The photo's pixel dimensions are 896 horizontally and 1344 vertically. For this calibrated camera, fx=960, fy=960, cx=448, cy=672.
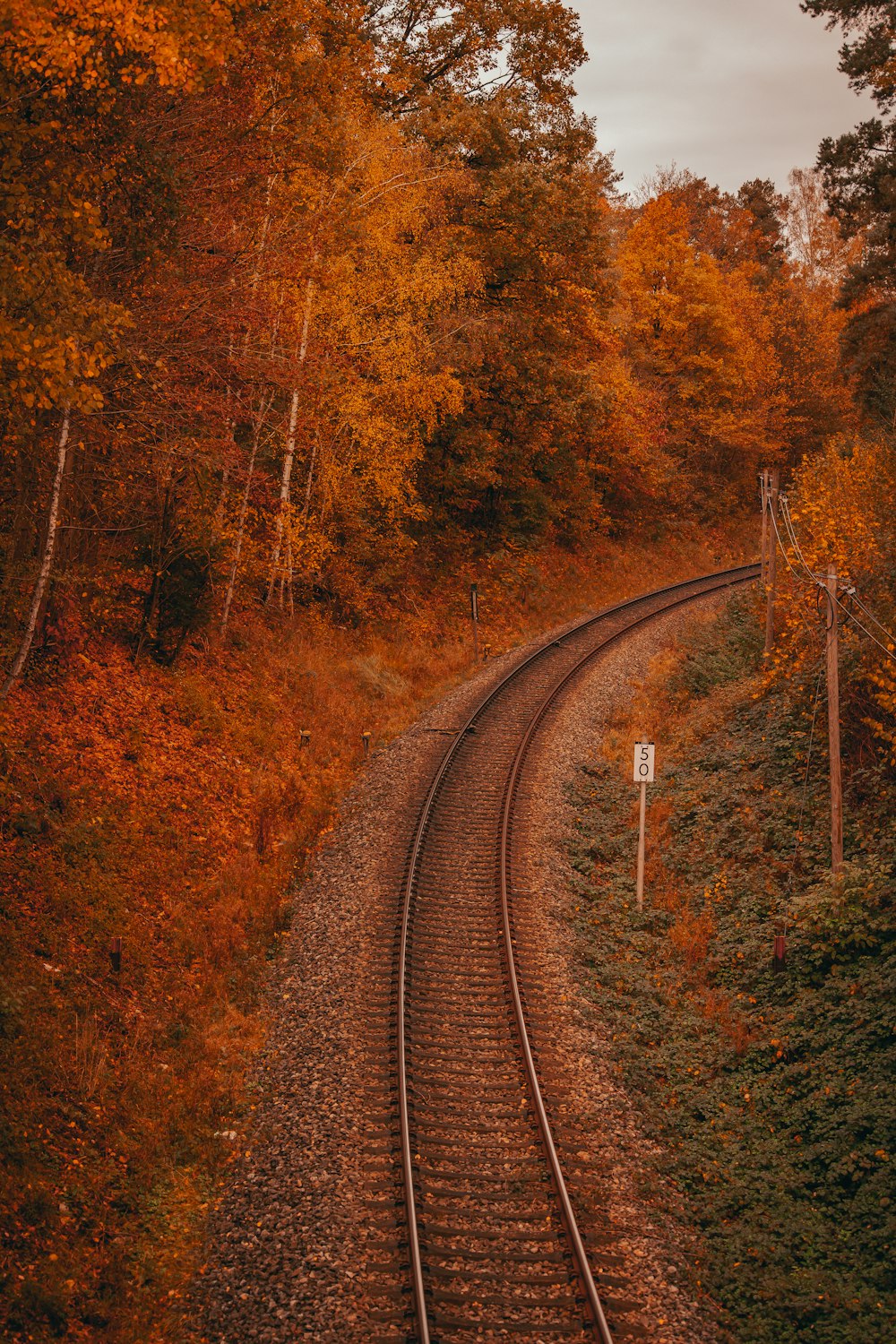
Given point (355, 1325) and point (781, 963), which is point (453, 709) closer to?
point (781, 963)

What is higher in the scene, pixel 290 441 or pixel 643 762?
pixel 290 441

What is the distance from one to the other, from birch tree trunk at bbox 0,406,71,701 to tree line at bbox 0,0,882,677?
13 cm

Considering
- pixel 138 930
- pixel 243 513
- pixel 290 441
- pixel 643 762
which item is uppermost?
pixel 290 441

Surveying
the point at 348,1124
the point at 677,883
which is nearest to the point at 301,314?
the point at 677,883

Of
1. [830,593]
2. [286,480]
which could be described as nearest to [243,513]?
[286,480]

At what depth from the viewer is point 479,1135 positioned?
8.46 meters

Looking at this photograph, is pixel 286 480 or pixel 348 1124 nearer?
pixel 348 1124

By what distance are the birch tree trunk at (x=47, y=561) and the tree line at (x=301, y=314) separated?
0.13 m

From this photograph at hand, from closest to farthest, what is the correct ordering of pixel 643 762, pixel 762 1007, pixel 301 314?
pixel 762 1007 → pixel 643 762 → pixel 301 314

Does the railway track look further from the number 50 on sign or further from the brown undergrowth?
the number 50 on sign

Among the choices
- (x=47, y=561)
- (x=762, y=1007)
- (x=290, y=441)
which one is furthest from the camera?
(x=290, y=441)

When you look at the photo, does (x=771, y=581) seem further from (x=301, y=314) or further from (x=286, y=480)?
(x=301, y=314)

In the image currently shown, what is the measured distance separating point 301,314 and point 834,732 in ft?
42.0

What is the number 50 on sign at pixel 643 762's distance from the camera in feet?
44.0
